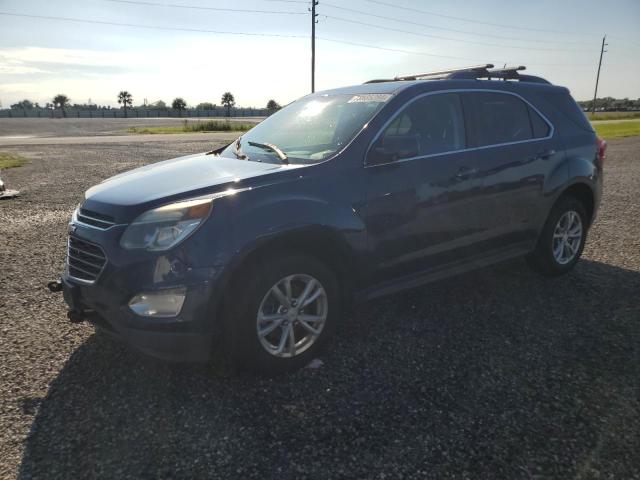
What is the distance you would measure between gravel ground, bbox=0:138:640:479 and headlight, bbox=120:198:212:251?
95 cm

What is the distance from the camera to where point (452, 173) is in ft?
12.1

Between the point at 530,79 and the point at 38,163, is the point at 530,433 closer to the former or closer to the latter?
the point at 530,79

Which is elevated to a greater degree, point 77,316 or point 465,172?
point 465,172

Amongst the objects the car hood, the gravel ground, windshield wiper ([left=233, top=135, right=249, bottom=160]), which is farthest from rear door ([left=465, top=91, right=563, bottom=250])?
windshield wiper ([left=233, top=135, right=249, bottom=160])

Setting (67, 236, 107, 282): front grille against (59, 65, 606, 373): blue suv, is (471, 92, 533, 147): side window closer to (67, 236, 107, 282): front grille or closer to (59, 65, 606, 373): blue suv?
(59, 65, 606, 373): blue suv

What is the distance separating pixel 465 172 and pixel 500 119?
31.3 inches

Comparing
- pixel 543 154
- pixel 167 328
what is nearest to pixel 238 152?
pixel 167 328

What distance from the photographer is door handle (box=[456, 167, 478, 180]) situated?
12.3 feet

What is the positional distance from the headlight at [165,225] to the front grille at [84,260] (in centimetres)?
22

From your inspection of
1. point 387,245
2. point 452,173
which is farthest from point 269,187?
point 452,173

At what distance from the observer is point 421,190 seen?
11.5 ft

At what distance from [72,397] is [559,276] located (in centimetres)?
449

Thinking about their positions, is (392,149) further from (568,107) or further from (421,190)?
(568,107)

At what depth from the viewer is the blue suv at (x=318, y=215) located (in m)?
2.69
